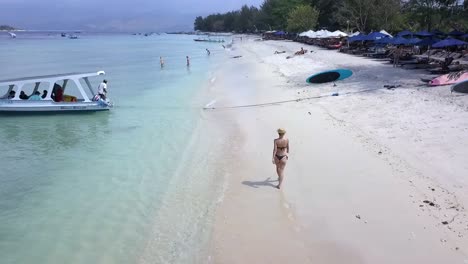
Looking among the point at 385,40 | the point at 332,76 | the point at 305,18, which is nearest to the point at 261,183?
the point at 332,76

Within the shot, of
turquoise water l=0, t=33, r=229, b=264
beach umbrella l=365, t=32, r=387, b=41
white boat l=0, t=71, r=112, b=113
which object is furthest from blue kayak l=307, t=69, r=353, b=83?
beach umbrella l=365, t=32, r=387, b=41

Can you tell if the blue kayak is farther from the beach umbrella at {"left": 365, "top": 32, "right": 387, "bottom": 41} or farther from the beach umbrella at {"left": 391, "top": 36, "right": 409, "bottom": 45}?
the beach umbrella at {"left": 365, "top": 32, "right": 387, "bottom": 41}

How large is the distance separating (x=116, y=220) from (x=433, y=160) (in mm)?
7598

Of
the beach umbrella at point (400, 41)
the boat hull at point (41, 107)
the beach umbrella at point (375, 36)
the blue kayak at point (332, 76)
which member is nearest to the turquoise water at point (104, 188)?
the boat hull at point (41, 107)

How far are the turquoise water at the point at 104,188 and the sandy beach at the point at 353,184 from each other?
1.01 m

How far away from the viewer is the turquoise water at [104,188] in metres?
7.91

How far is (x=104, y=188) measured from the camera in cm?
1067

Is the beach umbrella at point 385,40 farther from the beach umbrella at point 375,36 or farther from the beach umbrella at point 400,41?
the beach umbrella at point 375,36

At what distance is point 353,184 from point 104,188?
632 cm

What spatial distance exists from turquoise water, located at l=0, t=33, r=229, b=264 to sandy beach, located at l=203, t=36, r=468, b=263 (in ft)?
3.31

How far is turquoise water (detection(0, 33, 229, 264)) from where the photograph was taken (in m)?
7.91

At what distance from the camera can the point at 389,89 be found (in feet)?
59.7

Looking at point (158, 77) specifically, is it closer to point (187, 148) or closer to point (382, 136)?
point (187, 148)

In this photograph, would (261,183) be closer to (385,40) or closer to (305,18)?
(385,40)
